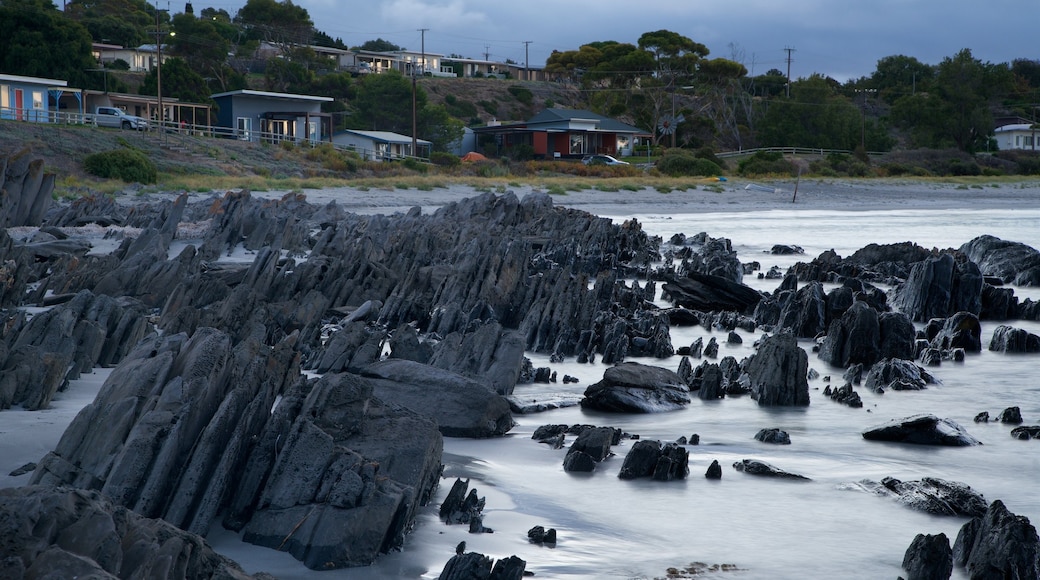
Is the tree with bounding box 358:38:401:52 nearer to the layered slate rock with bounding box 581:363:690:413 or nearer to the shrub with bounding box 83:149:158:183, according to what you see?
the shrub with bounding box 83:149:158:183

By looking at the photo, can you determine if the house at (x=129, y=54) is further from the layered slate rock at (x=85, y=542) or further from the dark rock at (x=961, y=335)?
the layered slate rock at (x=85, y=542)

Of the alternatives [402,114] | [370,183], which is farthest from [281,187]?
[402,114]

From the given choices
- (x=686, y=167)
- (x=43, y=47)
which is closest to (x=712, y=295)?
(x=686, y=167)

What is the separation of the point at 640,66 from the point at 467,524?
3875 inches

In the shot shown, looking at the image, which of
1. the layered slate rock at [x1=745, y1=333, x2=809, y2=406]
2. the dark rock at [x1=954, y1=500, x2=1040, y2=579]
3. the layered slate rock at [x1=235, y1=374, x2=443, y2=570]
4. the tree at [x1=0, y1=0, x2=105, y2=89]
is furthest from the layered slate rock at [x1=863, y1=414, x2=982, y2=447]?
the tree at [x1=0, y1=0, x2=105, y2=89]

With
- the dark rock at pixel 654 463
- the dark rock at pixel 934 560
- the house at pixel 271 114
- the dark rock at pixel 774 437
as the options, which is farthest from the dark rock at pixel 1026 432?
the house at pixel 271 114

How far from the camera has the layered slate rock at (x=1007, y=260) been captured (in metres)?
17.4

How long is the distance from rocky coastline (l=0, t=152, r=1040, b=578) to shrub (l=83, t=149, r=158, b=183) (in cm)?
2345

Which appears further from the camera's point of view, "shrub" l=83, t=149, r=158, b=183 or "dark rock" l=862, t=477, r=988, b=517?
"shrub" l=83, t=149, r=158, b=183

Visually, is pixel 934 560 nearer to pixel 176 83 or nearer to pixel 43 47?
pixel 43 47

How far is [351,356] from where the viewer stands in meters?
8.32

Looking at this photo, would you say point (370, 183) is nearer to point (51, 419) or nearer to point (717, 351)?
point (717, 351)

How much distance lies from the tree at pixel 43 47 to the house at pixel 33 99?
2858mm

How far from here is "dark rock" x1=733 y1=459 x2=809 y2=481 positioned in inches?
254
